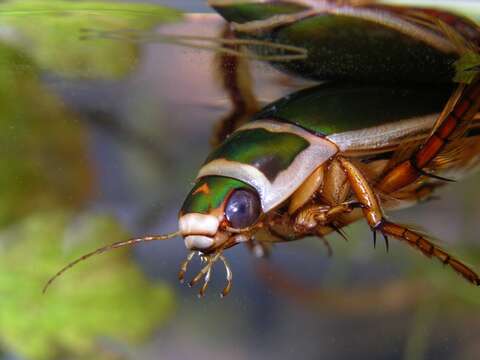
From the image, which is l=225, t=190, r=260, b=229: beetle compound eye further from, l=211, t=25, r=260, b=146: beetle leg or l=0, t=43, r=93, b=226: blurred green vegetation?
l=0, t=43, r=93, b=226: blurred green vegetation

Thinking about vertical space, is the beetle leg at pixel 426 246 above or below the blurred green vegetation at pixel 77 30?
below

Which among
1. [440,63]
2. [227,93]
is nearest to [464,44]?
[440,63]

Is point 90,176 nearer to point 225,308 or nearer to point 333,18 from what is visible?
point 225,308

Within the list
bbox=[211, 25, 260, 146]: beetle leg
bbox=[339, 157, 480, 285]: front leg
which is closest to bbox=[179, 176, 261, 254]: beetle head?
bbox=[339, 157, 480, 285]: front leg

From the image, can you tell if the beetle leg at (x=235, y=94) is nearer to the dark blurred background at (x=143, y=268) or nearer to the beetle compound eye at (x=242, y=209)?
the dark blurred background at (x=143, y=268)

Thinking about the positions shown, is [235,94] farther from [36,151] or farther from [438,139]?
[36,151]

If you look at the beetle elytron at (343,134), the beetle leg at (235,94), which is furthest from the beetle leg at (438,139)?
the beetle leg at (235,94)
